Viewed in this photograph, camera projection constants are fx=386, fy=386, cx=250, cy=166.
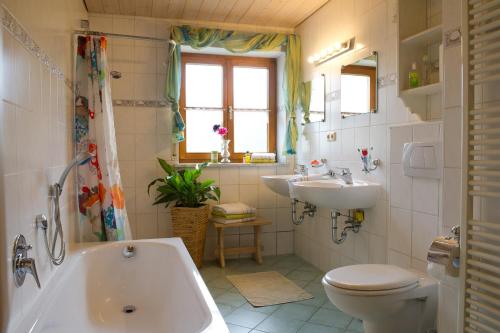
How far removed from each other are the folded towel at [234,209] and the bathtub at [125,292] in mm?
925

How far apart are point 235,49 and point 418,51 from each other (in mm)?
1908

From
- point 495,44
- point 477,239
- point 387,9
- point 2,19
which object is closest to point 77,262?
point 2,19

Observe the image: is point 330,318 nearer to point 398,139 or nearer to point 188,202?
point 398,139

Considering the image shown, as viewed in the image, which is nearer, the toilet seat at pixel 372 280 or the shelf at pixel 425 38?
the toilet seat at pixel 372 280

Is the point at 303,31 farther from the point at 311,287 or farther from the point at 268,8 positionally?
the point at 311,287

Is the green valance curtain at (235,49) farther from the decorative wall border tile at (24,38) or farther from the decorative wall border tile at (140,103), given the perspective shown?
the decorative wall border tile at (24,38)

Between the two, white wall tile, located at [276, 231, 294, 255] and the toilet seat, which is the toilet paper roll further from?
white wall tile, located at [276, 231, 294, 255]

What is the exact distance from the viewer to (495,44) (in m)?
1.17

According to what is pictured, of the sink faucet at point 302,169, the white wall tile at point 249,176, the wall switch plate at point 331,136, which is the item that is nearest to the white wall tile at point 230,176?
the white wall tile at point 249,176

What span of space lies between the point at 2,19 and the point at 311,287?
2.60 m

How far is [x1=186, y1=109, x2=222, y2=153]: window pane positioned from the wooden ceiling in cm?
90

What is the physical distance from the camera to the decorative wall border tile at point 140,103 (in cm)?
350

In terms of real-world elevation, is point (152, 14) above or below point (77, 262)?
above

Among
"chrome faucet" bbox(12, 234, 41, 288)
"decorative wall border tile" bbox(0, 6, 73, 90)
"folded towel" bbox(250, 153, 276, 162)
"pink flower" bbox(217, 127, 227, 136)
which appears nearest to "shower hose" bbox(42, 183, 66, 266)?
"chrome faucet" bbox(12, 234, 41, 288)
